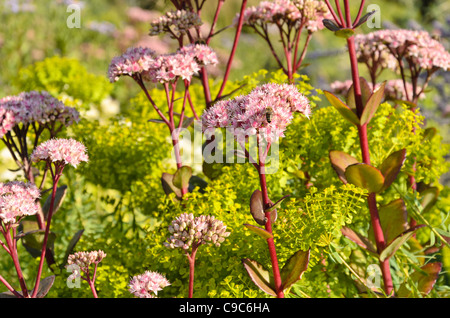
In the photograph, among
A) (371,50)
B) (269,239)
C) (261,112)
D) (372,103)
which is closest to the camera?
(261,112)

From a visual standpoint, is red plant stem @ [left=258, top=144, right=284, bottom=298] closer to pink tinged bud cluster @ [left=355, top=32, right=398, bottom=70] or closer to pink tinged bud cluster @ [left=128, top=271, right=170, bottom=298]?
pink tinged bud cluster @ [left=128, top=271, right=170, bottom=298]

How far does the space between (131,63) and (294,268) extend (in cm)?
67

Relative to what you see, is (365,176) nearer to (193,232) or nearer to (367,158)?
(367,158)

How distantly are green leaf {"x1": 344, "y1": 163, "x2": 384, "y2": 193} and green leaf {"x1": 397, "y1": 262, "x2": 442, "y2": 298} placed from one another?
0.29m

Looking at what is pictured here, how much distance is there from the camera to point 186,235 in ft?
3.45

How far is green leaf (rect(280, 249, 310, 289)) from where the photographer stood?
109 centimetres

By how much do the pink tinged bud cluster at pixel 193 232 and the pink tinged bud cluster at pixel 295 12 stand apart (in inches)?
31.1

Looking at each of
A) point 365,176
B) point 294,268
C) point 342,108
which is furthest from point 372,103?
point 294,268

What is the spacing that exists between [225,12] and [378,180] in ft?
22.9

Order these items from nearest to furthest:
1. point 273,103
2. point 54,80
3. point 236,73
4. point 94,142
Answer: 1. point 273,103
2. point 94,142
3. point 54,80
4. point 236,73

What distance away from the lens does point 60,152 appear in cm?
114

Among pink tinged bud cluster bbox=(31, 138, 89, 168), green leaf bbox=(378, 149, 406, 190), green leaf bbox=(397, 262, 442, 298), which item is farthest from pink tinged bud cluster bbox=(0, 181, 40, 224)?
green leaf bbox=(397, 262, 442, 298)
